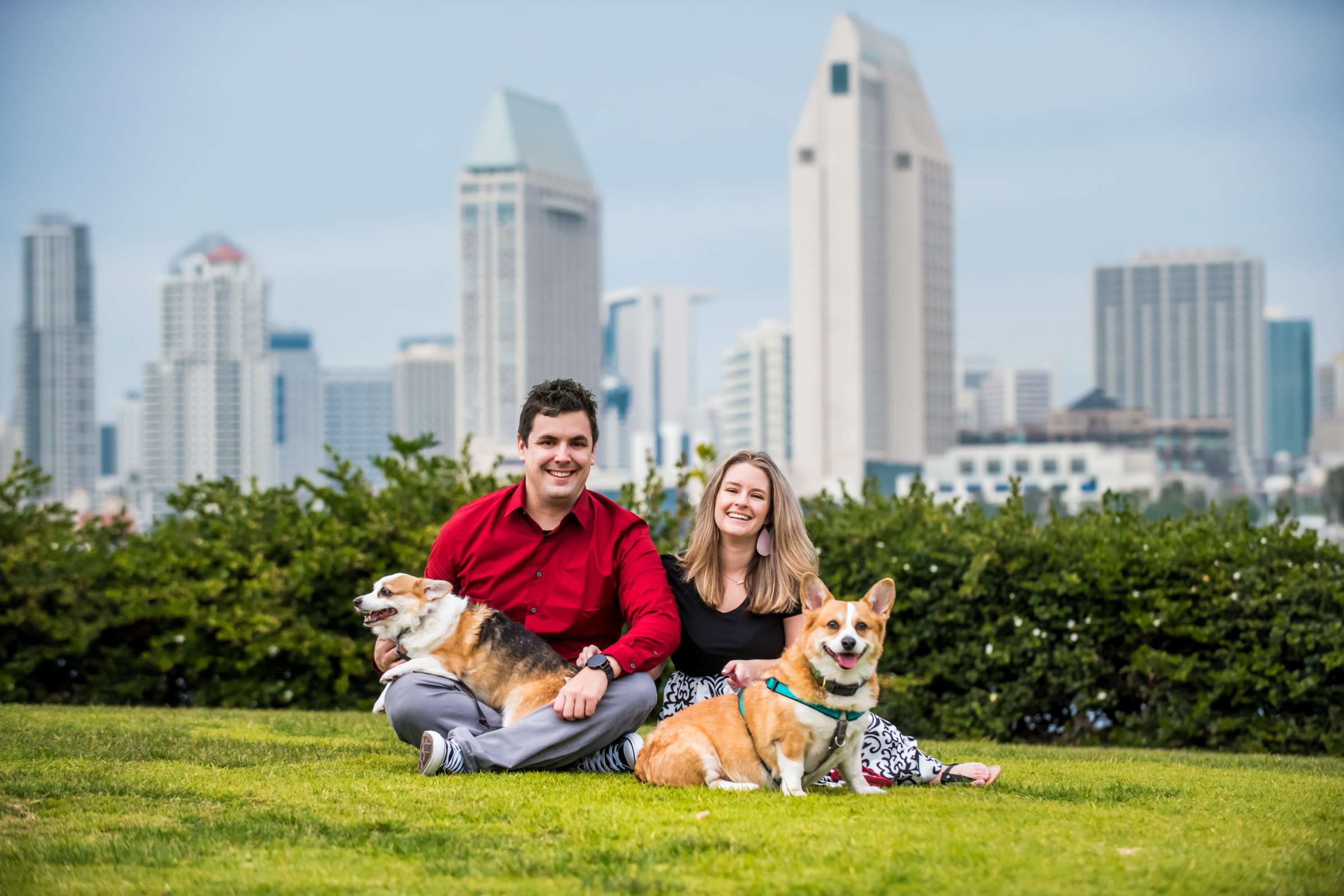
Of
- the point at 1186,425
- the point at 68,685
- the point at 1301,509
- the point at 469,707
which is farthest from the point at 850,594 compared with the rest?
the point at 1186,425

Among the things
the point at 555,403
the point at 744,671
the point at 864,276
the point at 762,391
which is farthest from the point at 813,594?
the point at 762,391

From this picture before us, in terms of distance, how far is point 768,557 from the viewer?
5.34 m

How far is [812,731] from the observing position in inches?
175

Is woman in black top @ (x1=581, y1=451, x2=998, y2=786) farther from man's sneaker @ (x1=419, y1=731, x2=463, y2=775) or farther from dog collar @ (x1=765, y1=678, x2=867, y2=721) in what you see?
man's sneaker @ (x1=419, y1=731, x2=463, y2=775)

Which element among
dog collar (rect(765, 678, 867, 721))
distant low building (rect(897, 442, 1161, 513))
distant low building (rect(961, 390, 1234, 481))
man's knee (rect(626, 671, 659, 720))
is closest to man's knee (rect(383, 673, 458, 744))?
man's knee (rect(626, 671, 659, 720))

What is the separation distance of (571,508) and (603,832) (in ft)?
5.16

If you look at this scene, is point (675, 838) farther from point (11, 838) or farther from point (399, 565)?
point (399, 565)

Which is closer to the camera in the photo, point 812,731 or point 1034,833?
point 1034,833

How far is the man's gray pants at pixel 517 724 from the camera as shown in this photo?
193 inches

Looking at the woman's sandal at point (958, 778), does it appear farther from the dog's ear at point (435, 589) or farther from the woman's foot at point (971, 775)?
the dog's ear at point (435, 589)

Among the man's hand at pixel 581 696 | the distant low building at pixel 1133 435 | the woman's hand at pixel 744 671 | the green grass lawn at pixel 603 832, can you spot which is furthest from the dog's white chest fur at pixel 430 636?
the distant low building at pixel 1133 435

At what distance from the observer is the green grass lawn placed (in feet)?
11.4

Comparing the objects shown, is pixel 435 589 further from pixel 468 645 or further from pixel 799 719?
pixel 799 719

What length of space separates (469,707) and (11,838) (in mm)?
1637
